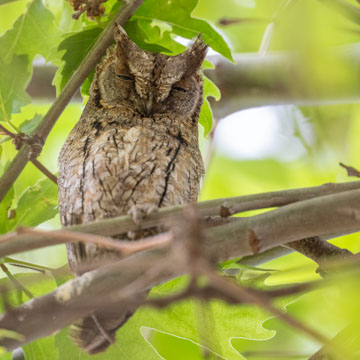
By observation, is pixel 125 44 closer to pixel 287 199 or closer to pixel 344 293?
pixel 287 199

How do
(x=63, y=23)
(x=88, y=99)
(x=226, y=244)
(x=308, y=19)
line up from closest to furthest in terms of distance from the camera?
(x=308, y=19)
(x=226, y=244)
(x=88, y=99)
(x=63, y=23)

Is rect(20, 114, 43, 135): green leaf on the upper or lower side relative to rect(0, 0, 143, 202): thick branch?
lower

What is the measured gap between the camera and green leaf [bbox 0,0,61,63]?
8.21 feet

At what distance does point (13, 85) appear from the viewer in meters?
2.46

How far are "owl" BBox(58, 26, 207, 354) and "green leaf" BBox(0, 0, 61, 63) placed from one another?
10.0 inches

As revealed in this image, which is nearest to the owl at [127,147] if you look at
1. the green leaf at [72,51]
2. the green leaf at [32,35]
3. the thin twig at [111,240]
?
the green leaf at [72,51]

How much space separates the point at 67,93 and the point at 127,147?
0.31m

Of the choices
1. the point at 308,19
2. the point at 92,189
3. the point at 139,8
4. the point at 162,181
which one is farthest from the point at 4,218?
the point at 308,19

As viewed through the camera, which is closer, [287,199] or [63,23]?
[287,199]

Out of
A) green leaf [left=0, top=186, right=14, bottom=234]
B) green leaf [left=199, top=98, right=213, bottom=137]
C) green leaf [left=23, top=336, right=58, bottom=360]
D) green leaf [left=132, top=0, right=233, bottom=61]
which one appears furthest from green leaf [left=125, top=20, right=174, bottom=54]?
green leaf [left=23, top=336, right=58, bottom=360]

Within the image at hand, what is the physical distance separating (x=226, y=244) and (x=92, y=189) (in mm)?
906

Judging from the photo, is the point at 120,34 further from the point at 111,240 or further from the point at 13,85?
the point at 111,240

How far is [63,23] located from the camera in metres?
2.91

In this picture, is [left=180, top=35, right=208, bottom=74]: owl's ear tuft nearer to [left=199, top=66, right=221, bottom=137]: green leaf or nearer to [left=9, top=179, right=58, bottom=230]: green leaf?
[left=199, top=66, right=221, bottom=137]: green leaf
